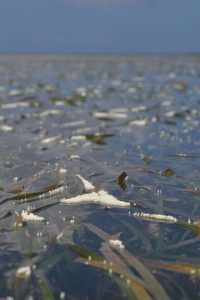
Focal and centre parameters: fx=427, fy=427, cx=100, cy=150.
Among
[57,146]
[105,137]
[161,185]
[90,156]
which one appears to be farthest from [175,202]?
[105,137]

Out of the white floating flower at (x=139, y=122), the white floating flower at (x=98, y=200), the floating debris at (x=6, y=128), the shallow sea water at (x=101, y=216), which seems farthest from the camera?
the white floating flower at (x=139, y=122)

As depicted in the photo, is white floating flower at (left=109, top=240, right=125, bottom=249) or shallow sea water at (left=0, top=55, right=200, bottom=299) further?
white floating flower at (left=109, top=240, right=125, bottom=249)

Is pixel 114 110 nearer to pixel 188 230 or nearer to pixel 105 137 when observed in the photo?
pixel 105 137

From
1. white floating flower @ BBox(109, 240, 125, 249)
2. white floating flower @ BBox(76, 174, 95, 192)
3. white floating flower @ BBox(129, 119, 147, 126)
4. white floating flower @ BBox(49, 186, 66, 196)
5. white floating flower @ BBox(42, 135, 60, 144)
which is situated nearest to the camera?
white floating flower @ BBox(109, 240, 125, 249)

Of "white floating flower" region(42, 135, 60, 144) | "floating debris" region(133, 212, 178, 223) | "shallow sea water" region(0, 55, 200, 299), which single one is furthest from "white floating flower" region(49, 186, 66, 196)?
"white floating flower" region(42, 135, 60, 144)

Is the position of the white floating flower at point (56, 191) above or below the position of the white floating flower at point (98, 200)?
above

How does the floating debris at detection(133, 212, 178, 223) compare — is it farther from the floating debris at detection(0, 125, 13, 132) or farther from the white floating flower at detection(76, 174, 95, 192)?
the floating debris at detection(0, 125, 13, 132)

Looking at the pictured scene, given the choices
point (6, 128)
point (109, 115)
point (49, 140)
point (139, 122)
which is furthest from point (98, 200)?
point (109, 115)

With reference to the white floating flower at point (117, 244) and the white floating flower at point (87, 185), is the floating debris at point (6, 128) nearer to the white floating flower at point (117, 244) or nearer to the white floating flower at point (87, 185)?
the white floating flower at point (87, 185)

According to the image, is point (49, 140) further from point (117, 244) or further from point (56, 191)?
point (117, 244)

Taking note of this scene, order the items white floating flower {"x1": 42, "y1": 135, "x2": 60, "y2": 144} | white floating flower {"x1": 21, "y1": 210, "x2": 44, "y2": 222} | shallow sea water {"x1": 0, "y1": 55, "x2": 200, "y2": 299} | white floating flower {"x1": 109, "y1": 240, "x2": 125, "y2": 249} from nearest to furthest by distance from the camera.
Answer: shallow sea water {"x1": 0, "y1": 55, "x2": 200, "y2": 299} < white floating flower {"x1": 109, "y1": 240, "x2": 125, "y2": 249} < white floating flower {"x1": 21, "y1": 210, "x2": 44, "y2": 222} < white floating flower {"x1": 42, "y1": 135, "x2": 60, "y2": 144}

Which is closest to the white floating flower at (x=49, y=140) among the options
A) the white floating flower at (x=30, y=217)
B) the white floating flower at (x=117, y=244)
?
the white floating flower at (x=30, y=217)
